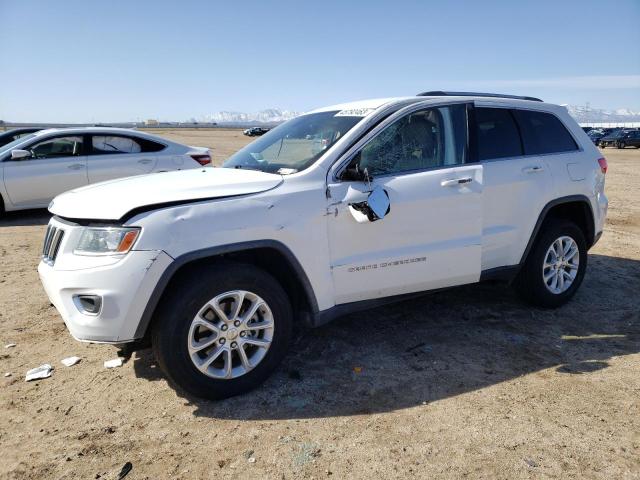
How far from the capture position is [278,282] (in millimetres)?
3316

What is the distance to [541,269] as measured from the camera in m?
4.47

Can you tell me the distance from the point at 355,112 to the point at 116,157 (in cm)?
637

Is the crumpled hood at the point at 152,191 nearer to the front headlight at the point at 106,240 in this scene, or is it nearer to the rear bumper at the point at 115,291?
the front headlight at the point at 106,240

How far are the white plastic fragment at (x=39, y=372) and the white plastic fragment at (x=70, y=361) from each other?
3.8 inches

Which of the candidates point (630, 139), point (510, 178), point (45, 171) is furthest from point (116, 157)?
point (630, 139)

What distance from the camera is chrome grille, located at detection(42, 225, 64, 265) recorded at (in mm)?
3104

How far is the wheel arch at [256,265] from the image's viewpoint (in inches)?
112

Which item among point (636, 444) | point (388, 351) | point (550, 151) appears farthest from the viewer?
point (550, 151)

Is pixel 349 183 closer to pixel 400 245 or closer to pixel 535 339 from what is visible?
pixel 400 245

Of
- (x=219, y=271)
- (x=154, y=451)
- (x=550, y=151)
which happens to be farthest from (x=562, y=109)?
(x=154, y=451)

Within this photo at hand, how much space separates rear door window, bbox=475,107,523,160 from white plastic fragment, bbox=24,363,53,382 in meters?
3.55

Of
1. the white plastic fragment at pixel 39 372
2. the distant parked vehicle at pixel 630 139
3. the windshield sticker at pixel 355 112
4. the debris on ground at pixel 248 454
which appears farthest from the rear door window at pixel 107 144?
the distant parked vehicle at pixel 630 139

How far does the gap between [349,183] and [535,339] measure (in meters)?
2.04

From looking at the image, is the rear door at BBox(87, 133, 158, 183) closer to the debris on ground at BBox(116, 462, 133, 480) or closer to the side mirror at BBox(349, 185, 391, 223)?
the side mirror at BBox(349, 185, 391, 223)
